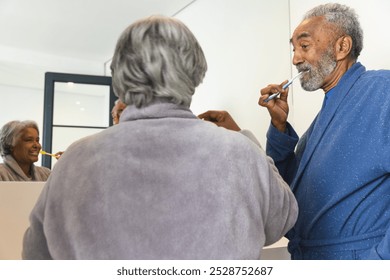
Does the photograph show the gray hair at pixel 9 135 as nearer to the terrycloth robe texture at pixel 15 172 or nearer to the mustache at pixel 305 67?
the terrycloth robe texture at pixel 15 172

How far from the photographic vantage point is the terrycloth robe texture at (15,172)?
103 centimetres

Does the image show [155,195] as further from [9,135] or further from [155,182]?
[9,135]

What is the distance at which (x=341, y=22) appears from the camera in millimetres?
811

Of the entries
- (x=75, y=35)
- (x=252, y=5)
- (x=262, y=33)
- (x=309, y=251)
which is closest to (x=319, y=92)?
(x=262, y=33)

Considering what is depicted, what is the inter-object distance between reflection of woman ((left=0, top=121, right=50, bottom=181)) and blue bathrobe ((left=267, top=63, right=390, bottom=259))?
0.65 metres

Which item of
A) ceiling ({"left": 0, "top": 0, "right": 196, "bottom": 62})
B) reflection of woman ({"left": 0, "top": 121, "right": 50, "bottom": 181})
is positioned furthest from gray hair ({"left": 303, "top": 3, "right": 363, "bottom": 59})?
ceiling ({"left": 0, "top": 0, "right": 196, "bottom": 62})

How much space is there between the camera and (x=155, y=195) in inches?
17.4

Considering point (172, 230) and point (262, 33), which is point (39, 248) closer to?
point (172, 230)

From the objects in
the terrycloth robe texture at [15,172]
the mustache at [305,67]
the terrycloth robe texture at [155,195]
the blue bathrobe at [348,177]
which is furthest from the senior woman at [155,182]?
the terrycloth robe texture at [15,172]

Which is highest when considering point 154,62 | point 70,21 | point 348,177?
point 70,21

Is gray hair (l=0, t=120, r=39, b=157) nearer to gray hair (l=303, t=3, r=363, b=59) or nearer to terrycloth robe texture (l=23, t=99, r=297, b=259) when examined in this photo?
terrycloth robe texture (l=23, t=99, r=297, b=259)

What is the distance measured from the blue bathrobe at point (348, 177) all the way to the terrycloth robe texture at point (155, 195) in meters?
0.29

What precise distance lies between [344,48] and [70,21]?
1518mm

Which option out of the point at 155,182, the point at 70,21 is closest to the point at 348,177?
the point at 155,182
